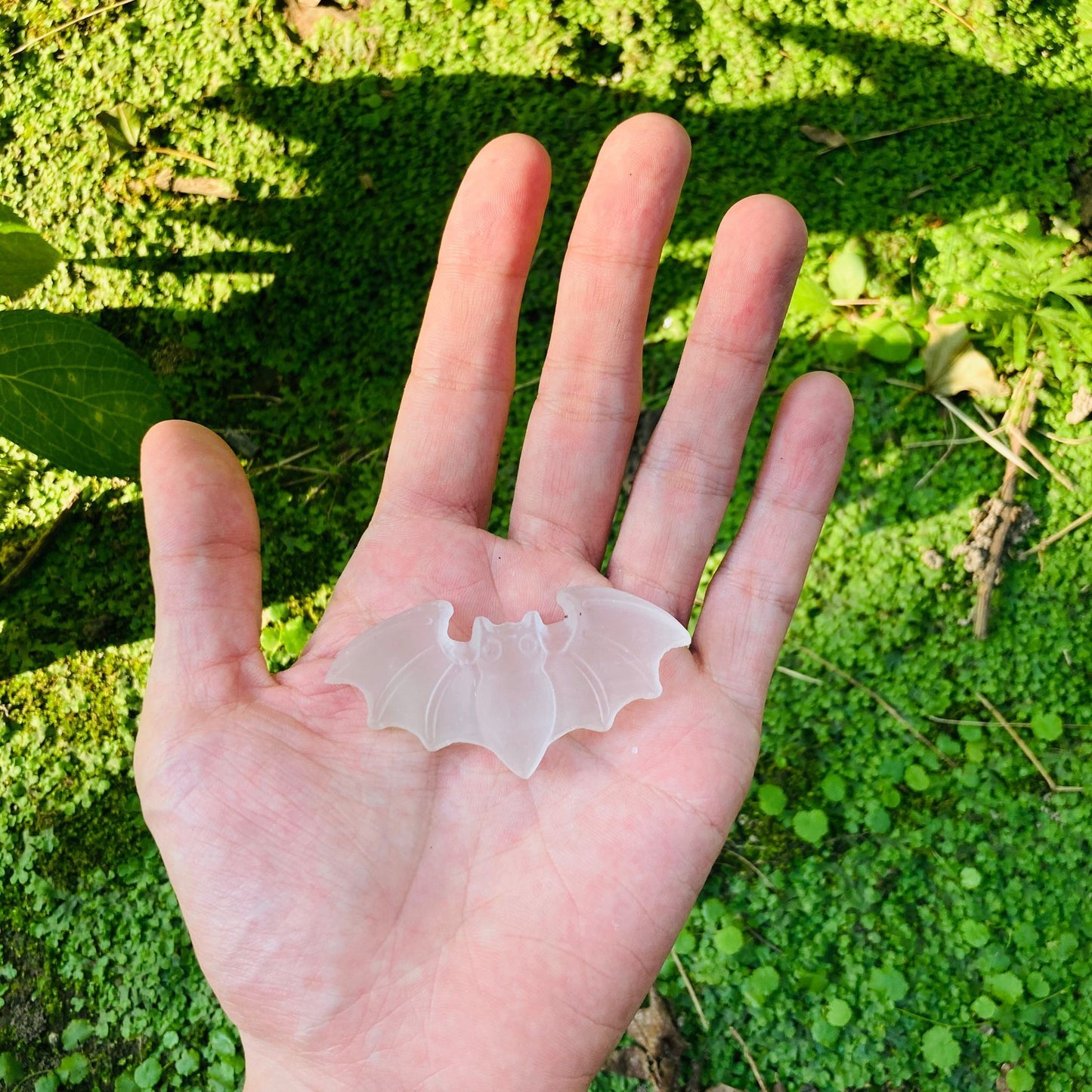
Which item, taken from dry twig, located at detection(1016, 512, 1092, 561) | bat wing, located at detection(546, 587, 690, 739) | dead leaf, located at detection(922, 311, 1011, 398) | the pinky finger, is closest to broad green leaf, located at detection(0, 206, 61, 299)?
bat wing, located at detection(546, 587, 690, 739)

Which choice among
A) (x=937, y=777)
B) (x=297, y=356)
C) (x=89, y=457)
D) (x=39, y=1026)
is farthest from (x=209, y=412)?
(x=937, y=777)

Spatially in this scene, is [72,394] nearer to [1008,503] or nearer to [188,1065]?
[188,1065]

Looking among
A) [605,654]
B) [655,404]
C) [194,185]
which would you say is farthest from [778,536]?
[194,185]

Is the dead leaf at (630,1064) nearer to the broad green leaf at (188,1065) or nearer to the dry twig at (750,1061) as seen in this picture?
the dry twig at (750,1061)

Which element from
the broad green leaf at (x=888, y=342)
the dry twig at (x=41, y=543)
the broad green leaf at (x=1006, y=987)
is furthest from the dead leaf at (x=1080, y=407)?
the dry twig at (x=41, y=543)

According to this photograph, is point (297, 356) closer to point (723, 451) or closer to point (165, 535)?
point (165, 535)
